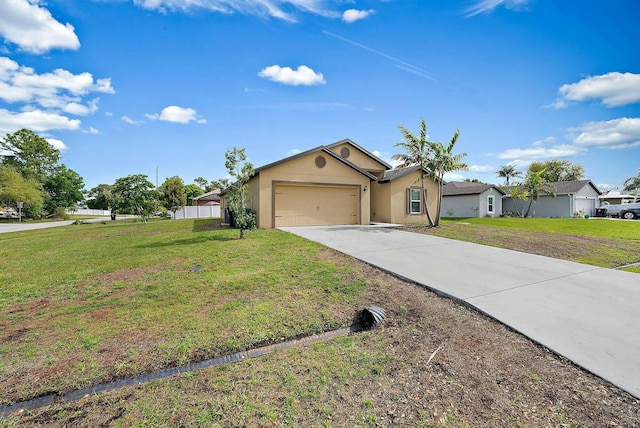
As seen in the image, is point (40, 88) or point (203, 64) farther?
point (40, 88)

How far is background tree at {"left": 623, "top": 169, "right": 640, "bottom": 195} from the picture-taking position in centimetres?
4909

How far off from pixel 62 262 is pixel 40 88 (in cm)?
1516

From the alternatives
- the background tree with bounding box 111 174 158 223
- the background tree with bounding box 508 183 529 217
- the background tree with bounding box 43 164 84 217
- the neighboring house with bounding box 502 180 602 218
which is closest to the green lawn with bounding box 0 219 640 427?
the background tree with bounding box 111 174 158 223

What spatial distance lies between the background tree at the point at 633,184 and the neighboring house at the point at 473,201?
1725 inches

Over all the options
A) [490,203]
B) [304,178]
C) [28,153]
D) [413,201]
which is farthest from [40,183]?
[490,203]

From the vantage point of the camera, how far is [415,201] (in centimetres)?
1683

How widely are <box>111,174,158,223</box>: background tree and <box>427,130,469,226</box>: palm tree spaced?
1990 centimetres

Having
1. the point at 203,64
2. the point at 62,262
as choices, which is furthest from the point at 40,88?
the point at 62,262

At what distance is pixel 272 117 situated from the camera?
15.6 meters

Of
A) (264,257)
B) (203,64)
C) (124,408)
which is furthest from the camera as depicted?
(203,64)

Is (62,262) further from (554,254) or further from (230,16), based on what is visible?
(554,254)

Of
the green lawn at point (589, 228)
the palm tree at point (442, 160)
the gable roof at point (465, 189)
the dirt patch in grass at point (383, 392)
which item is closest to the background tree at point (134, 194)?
the palm tree at point (442, 160)

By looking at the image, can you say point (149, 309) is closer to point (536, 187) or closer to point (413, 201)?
point (413, 201)

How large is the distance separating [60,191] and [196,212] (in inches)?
853
